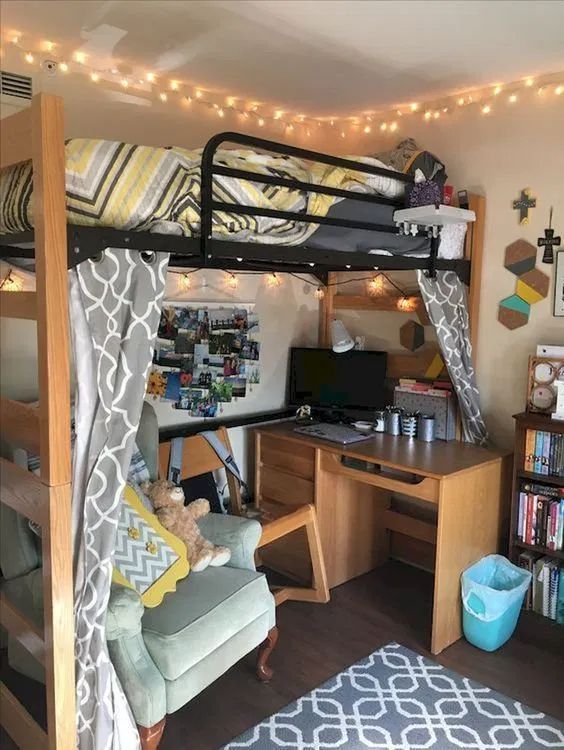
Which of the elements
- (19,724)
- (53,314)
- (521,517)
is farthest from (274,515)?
(53,314)

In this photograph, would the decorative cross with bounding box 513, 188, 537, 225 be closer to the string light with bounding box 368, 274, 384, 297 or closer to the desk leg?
the string light with bounding box 368, 274, 384, 297

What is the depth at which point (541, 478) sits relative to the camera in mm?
2820

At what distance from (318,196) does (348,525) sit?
70.5 inches

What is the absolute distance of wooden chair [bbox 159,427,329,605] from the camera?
112 inches

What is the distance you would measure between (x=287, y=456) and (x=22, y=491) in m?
1.64

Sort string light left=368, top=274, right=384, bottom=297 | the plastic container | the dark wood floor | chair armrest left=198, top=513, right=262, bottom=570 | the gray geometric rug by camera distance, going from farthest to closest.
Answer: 1. string light left=368, top=274, right=384, bottom=297
2. the plastic container
3. chair armrest left=198, top=513, right=262, bottom=570
4. the dark wood floor
5. the gray geometric rug

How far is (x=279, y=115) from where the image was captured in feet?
11.9

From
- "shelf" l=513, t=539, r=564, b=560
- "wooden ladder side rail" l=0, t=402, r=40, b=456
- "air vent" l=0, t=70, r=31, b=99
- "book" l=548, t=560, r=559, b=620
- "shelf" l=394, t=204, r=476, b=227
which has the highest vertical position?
"air vent" l=0, t=70, r=31, b=99

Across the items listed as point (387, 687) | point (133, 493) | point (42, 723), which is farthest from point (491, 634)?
point (42, 723)

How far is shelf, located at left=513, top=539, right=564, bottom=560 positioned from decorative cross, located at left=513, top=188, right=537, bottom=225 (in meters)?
1.52

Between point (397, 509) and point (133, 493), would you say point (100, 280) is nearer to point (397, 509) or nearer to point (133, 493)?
point (133, 493)

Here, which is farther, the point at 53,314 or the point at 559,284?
the point at 559,284

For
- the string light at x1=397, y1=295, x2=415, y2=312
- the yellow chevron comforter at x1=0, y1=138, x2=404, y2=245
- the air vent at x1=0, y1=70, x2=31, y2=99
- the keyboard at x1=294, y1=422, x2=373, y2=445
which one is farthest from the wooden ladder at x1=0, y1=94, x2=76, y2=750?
the string light at x1=397, y1=295, x2=415, y2=312

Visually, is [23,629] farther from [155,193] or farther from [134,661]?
[155,193]
